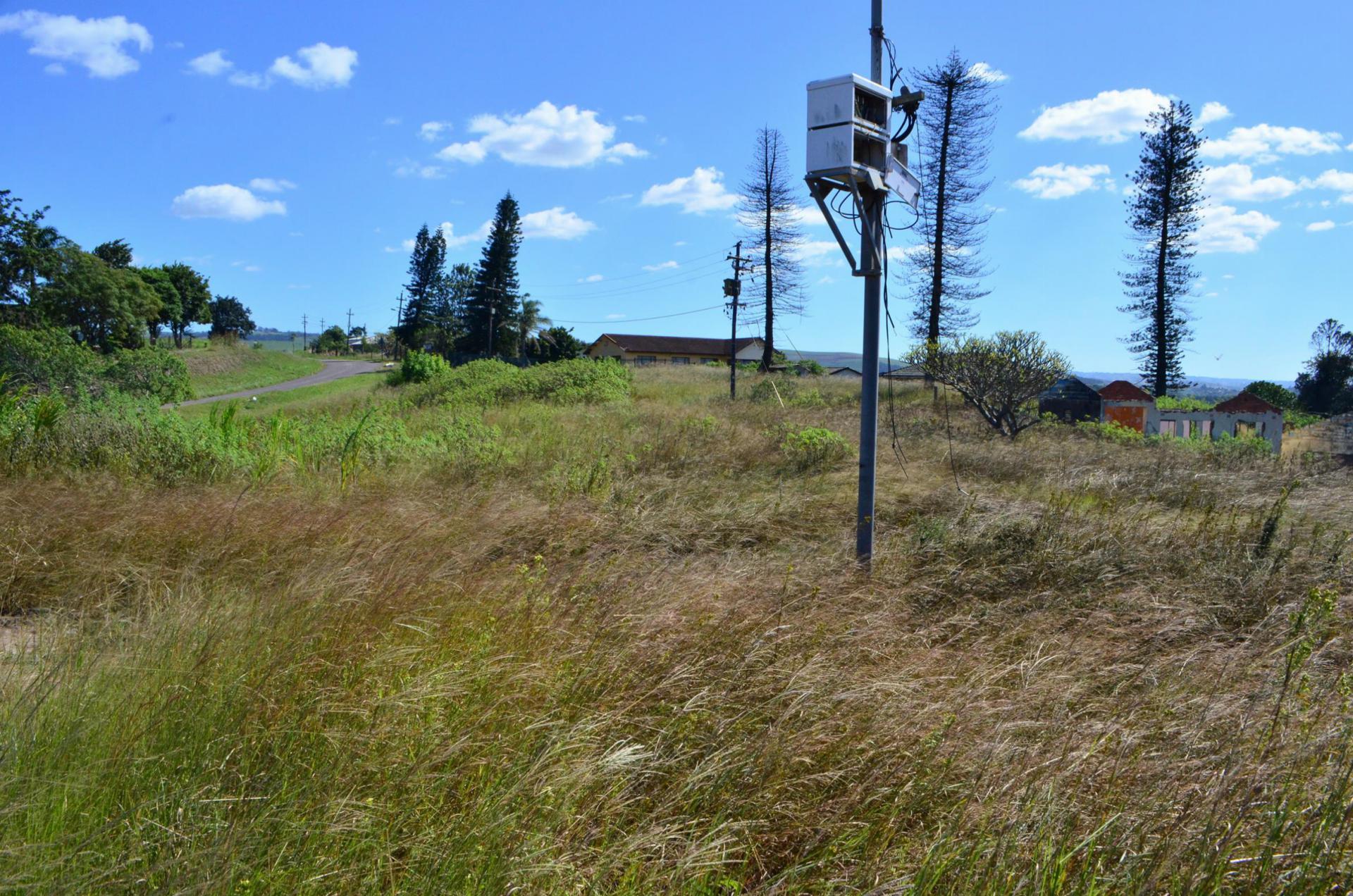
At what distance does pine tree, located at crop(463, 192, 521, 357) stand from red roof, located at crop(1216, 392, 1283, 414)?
4803cm

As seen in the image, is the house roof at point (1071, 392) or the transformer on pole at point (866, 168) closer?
the transformer on pole at point (866, 168)

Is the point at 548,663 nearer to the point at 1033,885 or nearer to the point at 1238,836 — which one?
the point at 1033,885

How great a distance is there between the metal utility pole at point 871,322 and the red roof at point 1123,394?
769 inches

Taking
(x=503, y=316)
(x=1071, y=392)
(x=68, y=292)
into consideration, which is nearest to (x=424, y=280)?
(x=503, y=316)

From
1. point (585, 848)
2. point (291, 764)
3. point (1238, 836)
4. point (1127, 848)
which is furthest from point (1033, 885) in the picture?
point (291, 764)

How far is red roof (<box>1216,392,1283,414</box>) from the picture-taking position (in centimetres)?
2119

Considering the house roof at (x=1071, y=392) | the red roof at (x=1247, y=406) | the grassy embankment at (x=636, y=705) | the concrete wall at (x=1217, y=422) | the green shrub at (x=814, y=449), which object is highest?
the house roof at (x=1071, y=392)

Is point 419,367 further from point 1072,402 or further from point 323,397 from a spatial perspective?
point 1072,402

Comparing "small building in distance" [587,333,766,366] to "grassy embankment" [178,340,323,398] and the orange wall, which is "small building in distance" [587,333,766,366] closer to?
"grassy embankment" [178,340,323,398]

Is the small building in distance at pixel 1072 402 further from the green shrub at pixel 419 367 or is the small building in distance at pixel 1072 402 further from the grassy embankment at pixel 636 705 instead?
the green shrub at pixel 419 367

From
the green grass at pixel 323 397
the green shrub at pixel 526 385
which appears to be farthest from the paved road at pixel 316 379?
the green shrub at pixel 526 385

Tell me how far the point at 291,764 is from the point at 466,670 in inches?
27.3

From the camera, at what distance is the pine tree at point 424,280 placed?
7631 centimetres

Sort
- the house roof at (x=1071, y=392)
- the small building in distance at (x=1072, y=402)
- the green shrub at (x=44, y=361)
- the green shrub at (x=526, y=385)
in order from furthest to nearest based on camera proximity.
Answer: the house roof at (x=1071, y=392), the small building in distance at (x=1072, y=402), the green shrub at (x=526, y=385), the green shrub at (x=44, y=361)
